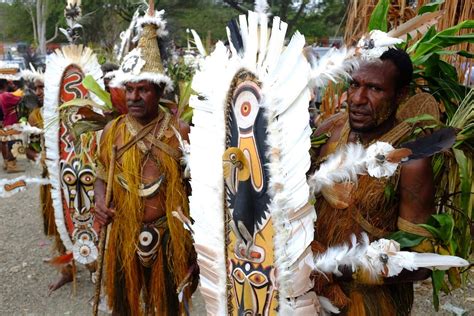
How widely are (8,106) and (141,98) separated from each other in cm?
672

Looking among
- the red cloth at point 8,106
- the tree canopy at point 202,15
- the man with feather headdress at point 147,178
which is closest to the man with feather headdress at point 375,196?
the man with feather headdress at point 147,178

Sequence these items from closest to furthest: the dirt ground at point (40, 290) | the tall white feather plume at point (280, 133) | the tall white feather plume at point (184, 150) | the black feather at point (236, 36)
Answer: the tall white feather plume at point (280, 133), the black feather at point (236, 36), the tall white feather plume at point (184, 150), the dirt ground at point (40, 290)

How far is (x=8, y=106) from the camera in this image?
337 inches

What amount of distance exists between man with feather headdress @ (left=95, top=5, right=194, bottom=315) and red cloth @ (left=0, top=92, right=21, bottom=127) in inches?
252

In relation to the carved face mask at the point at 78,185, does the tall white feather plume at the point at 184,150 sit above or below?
above

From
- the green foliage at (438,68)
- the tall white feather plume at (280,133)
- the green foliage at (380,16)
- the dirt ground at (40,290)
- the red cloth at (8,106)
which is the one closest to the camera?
the tall white feather plume at (280,133)

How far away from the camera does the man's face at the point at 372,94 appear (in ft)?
6.07

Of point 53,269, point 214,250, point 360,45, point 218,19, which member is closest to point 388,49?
point 360,45

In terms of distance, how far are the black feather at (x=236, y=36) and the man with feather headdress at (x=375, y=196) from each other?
454 millimetres

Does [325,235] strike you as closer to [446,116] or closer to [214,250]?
[214,250]

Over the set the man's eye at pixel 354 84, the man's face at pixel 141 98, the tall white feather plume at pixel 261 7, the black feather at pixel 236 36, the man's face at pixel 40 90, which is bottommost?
the man's face at pixel 40 90

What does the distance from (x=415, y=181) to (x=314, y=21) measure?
16.9 metres

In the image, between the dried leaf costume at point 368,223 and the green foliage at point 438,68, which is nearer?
the dried leaf costume at point 368,223

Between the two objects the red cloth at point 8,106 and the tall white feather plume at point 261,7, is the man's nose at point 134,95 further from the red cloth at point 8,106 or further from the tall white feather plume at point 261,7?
the red cloth at point 8,106
